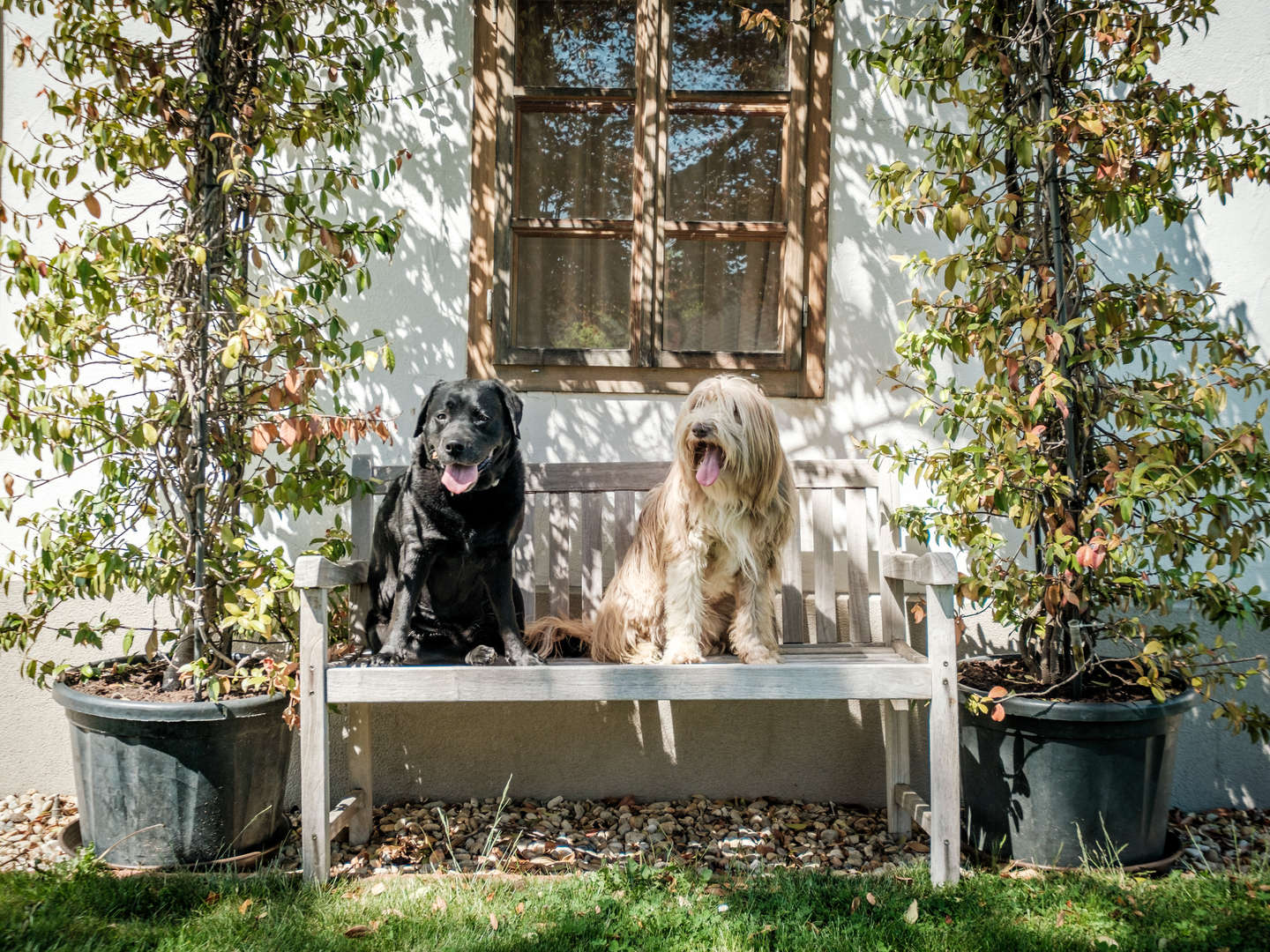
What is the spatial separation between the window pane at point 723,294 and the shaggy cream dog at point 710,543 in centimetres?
97

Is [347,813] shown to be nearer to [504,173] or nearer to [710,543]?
[710,543]

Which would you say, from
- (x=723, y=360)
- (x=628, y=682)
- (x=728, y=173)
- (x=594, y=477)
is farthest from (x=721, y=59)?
(x=628, y=682)

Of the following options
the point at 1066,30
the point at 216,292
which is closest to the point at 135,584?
the point at 216,292

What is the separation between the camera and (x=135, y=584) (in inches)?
115

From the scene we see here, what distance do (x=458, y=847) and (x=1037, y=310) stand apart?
2836 mm

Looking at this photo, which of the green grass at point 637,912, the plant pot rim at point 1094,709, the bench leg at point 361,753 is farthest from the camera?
the bench leg at point 361,753

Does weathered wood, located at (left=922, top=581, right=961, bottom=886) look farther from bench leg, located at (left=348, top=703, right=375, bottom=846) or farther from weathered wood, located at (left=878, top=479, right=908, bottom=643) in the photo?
bench leg, located at (left=348, top=703, right=375, bottom=846)

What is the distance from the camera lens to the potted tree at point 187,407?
2.72 meters

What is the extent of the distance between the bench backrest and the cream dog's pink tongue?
0.75 meters

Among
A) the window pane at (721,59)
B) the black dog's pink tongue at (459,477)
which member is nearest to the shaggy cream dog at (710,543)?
the black dog's pink tongue at (459,477)

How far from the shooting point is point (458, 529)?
9.30 ft

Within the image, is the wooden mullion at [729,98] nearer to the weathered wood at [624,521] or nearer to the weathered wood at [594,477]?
the weathered wood at [594,477]

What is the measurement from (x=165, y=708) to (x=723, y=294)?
8.87ft

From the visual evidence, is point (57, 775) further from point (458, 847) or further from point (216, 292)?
point (216, 292)
